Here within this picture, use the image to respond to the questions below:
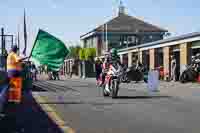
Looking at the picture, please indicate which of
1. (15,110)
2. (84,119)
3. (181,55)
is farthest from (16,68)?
(181,55)

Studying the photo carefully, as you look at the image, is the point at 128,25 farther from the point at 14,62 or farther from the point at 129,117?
the point at 129,117

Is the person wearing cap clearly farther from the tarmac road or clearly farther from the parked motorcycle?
the parked motorcycle

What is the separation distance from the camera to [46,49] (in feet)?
49.0

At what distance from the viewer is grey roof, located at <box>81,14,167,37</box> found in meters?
101

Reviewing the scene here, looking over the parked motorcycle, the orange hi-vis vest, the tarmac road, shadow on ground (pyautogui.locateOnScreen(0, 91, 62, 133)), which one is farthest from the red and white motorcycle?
the parked motorcycle

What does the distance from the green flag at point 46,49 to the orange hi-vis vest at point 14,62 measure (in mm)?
854

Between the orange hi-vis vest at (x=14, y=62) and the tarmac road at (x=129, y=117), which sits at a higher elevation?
the orange hi-vis vest at (x=14, y=62)

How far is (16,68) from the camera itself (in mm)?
13680

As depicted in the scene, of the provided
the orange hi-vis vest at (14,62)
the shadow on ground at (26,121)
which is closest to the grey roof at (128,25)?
the orange hi-vis vest at (14,62)

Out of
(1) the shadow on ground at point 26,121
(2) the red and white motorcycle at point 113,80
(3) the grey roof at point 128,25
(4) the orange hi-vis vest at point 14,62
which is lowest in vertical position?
(1) the shadow on ground at point 26,121

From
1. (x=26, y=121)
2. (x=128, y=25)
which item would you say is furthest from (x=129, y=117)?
(x=128, y=25)

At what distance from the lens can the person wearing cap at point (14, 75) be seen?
1236cm

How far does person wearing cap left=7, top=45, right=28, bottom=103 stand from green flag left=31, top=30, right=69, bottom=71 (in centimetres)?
81

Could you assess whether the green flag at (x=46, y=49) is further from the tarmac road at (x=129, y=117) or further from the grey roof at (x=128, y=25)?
the grey roof at (x=128, y=25)
